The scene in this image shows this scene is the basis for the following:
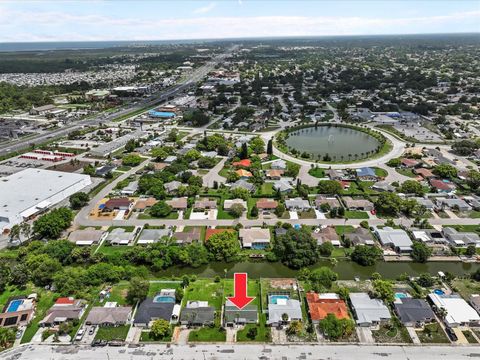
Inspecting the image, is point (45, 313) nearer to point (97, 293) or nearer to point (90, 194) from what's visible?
point (97, 293)

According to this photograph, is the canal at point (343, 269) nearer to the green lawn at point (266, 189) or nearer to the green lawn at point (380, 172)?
the green lawn at point (266, 189)

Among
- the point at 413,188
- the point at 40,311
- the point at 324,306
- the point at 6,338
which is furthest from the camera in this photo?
the point at 413,188

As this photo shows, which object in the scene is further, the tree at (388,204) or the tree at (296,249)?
the tree at (388,204)

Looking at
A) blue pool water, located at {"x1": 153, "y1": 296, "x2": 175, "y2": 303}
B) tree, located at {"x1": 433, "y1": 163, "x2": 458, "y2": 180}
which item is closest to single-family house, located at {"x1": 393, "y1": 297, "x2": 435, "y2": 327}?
blue pool water, located at {"x1": 153, "y1": 296, "x2": 175, "y2": 303}

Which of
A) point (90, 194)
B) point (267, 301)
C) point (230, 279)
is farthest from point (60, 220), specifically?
point (267, 301)

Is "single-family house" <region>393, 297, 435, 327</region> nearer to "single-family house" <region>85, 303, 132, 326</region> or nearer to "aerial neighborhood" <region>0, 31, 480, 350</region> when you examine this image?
"aerial neighborhood" <region>0, 31, 480, 350</region>

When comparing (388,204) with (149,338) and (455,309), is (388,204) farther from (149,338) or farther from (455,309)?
(149,338)

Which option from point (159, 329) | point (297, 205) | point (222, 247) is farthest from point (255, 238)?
point (159, 329)

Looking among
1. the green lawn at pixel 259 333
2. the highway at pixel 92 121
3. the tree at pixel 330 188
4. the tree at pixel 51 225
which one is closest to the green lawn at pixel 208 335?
the green lawn at pixel 259 333
